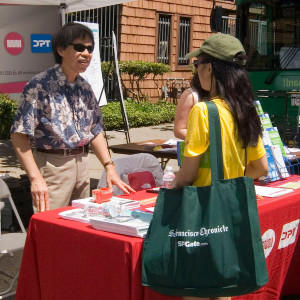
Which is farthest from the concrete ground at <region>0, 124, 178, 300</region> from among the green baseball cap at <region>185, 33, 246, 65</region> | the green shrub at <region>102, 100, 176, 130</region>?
the green baseball cap at <region>185, 33, 246, 65</region>

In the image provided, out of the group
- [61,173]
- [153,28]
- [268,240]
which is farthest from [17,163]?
[153,28]

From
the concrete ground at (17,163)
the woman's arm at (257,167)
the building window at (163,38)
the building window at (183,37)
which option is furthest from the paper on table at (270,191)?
the building window at (183,37)

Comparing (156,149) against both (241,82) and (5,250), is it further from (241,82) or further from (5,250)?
(241,82)

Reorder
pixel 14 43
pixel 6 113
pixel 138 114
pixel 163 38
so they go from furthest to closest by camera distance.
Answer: pixel 163 38 → pixel 138 114 → pixel 6 113 → pixel 14 43

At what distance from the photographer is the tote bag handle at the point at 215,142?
2.78 m

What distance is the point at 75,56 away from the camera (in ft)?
12.8

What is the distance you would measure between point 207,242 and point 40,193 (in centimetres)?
140

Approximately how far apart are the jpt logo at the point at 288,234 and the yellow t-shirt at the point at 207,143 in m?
1.26

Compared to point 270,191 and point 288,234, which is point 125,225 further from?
point 288,234

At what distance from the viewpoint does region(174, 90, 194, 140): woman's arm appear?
476 cm

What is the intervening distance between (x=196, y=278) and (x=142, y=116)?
1333 cm

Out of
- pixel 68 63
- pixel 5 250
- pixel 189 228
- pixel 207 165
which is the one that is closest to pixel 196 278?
pixel 189 228

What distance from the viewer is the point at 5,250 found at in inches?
172

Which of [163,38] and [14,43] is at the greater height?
[163,38]
